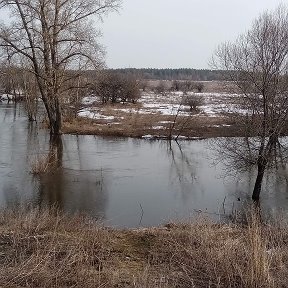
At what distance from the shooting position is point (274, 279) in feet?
16.7

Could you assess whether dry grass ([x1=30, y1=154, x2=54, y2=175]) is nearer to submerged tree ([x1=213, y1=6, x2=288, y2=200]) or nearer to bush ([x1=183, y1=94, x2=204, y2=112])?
submerged tree ([x1=213, y1=6, x2=288, y2=200])

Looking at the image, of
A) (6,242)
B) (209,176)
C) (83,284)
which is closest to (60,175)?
(209,176)

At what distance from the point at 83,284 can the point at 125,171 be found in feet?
42.4

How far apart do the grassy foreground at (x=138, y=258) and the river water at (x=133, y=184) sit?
405 centimetres

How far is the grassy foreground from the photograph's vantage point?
514 cm

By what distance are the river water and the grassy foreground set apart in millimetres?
4051

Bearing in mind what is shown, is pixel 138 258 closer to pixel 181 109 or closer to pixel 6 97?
pixel 181 109

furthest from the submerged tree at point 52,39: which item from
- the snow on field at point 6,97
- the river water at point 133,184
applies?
the snow on field at point 6,97

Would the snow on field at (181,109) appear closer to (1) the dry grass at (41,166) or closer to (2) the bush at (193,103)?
(2) the bush at (193,103)

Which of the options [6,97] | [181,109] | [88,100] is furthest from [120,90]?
[6,97]

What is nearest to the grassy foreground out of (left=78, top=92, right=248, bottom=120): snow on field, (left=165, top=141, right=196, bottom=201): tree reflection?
(left=165, top=141, right=196, bottom=201): tree reflection

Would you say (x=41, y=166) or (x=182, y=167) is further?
(x=182, y=167)

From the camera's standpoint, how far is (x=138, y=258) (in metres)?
6.66

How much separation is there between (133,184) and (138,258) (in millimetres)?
9305
